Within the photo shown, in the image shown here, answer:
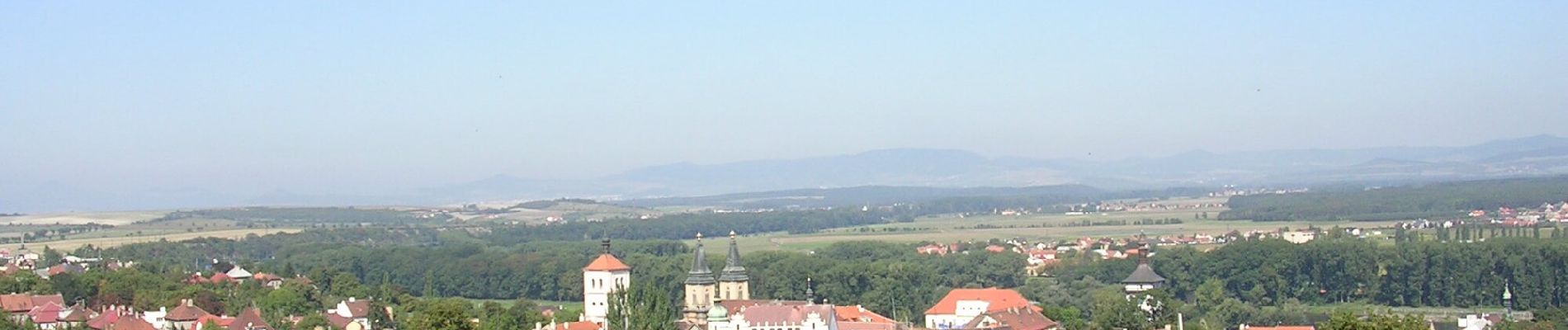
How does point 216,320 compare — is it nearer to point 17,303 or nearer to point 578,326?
point 17,303

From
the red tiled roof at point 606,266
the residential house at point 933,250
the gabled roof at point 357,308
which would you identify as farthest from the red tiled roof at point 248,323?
the residential house at point 933,250

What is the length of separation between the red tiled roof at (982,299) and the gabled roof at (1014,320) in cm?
182

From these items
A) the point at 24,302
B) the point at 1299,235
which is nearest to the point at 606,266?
the point at 24,302

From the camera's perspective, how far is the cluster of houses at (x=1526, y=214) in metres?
145

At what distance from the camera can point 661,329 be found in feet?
203

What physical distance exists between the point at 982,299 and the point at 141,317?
28.5 metres

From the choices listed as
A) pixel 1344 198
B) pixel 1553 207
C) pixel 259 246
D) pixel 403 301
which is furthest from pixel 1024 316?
pixel 1344 198

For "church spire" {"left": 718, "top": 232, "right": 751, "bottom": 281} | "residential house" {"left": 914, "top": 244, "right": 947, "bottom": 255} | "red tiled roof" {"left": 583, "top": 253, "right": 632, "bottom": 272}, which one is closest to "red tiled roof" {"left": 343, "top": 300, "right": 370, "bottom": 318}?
"red tiled roof" {"left": 583, "top": 253, "right": 632, "bottom": 272}

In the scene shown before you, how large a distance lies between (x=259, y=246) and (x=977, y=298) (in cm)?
8798

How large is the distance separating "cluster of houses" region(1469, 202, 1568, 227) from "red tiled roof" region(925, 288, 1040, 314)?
69.9m

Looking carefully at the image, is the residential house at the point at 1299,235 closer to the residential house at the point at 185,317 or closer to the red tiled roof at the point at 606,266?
the red tiled roof at the point at 606,266

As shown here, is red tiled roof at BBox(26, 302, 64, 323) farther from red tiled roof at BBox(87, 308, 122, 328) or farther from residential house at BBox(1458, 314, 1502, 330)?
Answer: residential house at BBox(1458, 314, 1502, 330)

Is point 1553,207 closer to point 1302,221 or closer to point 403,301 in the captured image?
point 1302,221

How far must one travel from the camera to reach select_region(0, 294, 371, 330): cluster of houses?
2766 inches
